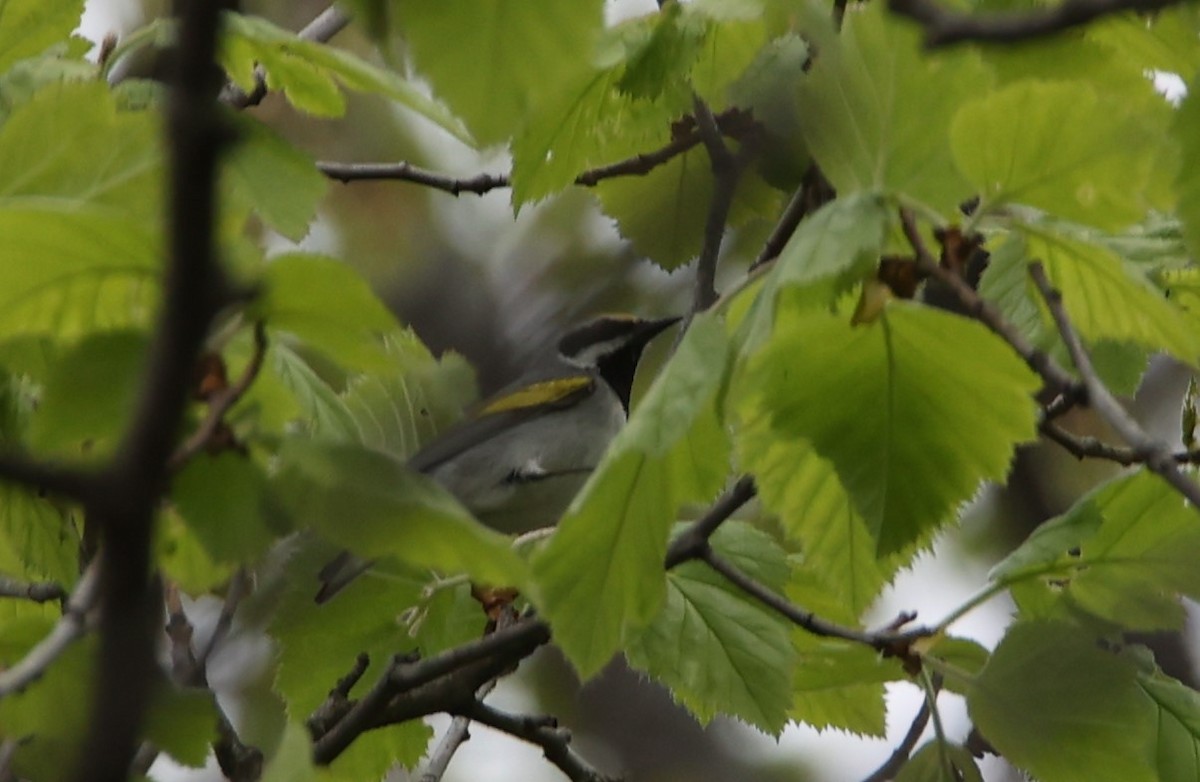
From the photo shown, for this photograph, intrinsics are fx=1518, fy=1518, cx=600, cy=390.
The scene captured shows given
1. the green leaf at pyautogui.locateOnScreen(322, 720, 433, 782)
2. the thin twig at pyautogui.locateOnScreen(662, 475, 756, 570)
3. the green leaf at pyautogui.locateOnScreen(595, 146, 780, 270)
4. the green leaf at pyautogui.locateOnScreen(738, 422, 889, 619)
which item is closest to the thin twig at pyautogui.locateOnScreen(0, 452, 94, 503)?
the green leaf at pyautogui.locateOnScreen(738, 422, 889, 619)

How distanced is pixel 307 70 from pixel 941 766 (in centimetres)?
110

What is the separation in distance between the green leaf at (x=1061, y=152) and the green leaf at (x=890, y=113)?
38 millimetres

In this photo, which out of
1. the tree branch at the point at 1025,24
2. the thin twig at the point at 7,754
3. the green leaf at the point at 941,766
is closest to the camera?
the tree branch at the point at 1025,24

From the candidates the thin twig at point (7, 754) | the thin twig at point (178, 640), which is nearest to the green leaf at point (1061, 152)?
the thin twig at point (7, 754)

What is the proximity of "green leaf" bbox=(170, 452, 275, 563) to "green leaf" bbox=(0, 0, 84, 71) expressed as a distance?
1.10 meters

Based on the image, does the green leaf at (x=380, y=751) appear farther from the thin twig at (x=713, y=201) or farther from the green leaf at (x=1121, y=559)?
the green leaf at (x=1121, y=559)

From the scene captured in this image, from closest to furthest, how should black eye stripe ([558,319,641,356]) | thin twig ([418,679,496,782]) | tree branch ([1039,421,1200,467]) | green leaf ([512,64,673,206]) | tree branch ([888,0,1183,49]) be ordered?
1. tree branch ([888,0,1183,49])
2. tree branch ([1039,421,1200,467])
3. green leaf ([512,64,673,206])
4. thin twig ([418,679,496,782])
5. black eye stripe ([558,319,641,356])

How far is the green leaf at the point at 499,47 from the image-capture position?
0.89 meters

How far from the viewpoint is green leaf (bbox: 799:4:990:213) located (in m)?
1.38

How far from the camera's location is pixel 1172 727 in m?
1.80

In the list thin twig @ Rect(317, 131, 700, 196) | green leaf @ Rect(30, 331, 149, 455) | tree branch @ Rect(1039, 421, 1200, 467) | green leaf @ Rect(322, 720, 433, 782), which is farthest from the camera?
thin twig @ Rect(317, 131, 700, 196)

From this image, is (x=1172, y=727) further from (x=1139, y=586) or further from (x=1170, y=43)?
(x=1170, y=43)

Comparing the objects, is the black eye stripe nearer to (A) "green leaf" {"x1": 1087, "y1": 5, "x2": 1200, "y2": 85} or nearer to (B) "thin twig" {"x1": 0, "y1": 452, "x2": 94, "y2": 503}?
(A) "green leaf" {"x1": 1087, "y1": 5, "x2": 1200, "y2": 85}

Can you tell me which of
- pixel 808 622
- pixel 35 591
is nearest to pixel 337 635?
pixel 35 591
